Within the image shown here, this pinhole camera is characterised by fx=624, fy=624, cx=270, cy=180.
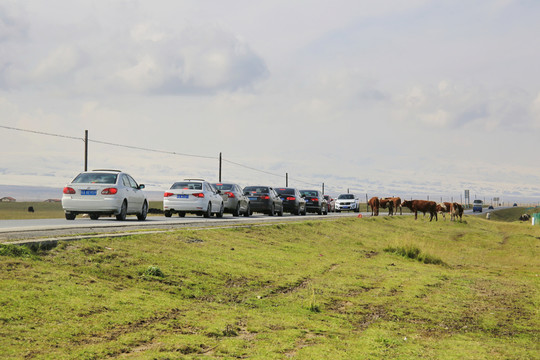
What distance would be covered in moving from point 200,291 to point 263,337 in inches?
132

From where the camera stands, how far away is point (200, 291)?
447 inches

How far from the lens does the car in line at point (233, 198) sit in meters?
35.3

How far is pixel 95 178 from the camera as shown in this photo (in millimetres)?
24469

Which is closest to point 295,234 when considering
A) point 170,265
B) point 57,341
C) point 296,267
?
point 296,267

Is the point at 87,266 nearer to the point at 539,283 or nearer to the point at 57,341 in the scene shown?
the point at 57,341

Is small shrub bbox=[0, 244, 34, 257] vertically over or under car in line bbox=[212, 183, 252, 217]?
under

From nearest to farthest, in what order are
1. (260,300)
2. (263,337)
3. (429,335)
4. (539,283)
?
(263,337), (429,335), (260,300), (539,283)

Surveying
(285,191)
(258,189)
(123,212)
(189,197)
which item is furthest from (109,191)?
(285,191)

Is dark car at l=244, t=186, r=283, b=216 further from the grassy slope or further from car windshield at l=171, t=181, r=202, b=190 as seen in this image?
the grassy slope

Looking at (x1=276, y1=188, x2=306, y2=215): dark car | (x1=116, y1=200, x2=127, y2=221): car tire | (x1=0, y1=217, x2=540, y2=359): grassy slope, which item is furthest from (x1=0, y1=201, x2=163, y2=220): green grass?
(x1=0, y1=217, x2=540, y2=359): grassy slope

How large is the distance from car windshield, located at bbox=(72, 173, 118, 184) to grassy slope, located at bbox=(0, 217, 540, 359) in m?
7.77

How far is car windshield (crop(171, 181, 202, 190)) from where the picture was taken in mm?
30594

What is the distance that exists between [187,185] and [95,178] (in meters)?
6.88

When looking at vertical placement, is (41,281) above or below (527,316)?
above
